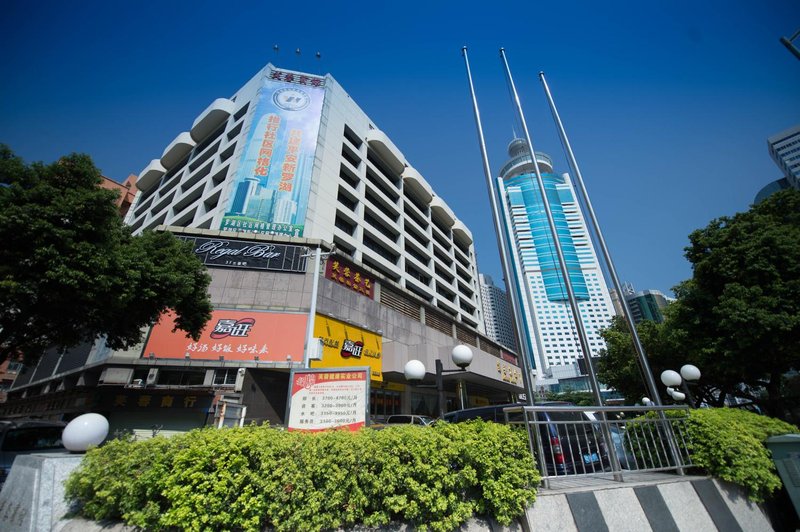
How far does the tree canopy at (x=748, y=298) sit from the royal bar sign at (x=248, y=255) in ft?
62.2

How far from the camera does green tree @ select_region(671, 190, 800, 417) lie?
11.5 meters

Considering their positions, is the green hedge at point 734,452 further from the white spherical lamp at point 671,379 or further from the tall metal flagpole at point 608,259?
the white spherical lamp at point 671,379

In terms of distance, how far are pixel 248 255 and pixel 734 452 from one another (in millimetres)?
20206

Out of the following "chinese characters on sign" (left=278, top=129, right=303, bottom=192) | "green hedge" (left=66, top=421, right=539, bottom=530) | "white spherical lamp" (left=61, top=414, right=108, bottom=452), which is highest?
"chinese characters on sign" (left=278, top=129, right=303, bottom=192)

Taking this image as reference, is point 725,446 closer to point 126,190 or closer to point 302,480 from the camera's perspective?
point 302,480

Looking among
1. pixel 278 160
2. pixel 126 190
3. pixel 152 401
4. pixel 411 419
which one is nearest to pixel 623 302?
pixel 411 419

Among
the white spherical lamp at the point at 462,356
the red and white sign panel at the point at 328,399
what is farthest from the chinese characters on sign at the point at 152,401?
the white spherical lamp at the point at 462,356

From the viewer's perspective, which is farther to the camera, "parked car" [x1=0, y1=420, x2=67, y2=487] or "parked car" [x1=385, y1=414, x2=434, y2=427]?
"parked car" [x1=385, y1=414, x2=434, y2=427]

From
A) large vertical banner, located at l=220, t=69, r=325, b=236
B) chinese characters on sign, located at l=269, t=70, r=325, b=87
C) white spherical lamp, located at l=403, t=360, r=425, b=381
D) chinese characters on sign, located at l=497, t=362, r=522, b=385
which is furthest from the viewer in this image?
chinese characters on sign, located at l=269, t=70, r=325, b=87

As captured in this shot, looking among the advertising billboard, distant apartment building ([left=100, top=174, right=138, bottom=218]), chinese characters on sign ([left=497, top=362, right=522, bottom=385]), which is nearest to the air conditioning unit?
the advertising billboard

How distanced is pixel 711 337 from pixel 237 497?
17255 millimetres

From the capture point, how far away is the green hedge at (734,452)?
5.11 m

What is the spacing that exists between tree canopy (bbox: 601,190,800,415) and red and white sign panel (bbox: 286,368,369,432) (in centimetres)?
1357

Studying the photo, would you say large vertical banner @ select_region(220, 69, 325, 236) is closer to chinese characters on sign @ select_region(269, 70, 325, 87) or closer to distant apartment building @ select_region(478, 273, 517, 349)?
chinese characters on sign @ select_region(269, 70, 325, 87)
